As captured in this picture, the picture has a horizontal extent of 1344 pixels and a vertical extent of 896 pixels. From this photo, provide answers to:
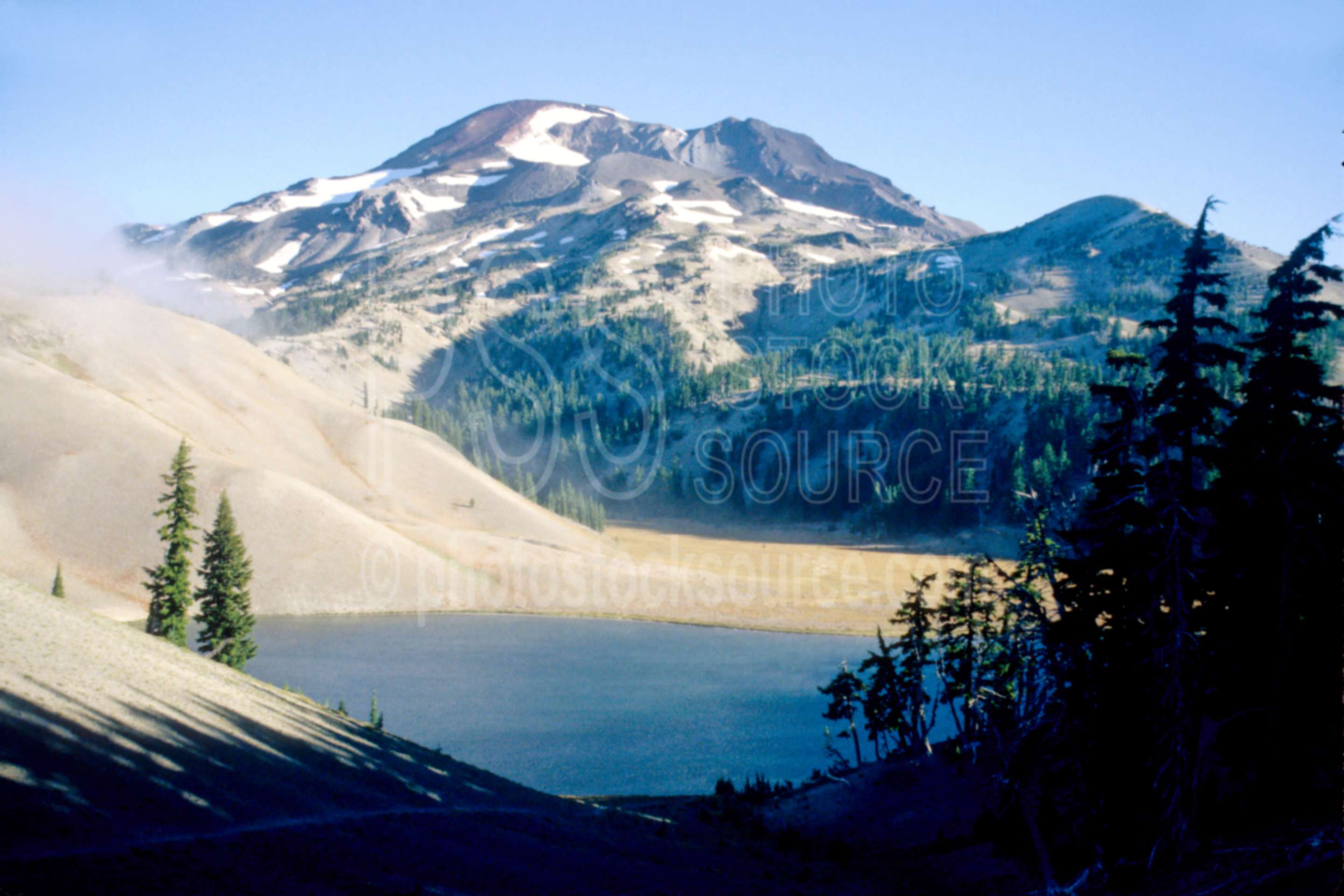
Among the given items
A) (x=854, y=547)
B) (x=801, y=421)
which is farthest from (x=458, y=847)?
(x=801, y=421)

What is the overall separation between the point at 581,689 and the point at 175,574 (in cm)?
2782

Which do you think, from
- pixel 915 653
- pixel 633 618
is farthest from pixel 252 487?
pixel 915 653

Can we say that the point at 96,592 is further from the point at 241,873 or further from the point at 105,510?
the point at 241,873

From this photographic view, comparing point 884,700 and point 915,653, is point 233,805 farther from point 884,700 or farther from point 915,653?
point 884,700

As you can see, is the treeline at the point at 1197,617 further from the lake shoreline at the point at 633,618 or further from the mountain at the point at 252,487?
the mountain at the point at 252,487

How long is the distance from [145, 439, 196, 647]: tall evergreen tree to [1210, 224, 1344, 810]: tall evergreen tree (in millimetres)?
46184

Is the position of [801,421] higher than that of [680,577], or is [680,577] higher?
[801,421]

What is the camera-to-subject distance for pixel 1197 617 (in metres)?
19.3

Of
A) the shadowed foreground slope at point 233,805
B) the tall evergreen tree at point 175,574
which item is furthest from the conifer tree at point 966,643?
the tall evergreen tree at point 175,574

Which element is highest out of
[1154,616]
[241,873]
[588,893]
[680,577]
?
[1154,616]

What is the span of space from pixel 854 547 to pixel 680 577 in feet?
146

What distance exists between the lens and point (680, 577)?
112m

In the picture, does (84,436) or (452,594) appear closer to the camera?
(84,436)

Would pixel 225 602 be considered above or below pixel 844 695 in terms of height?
above
